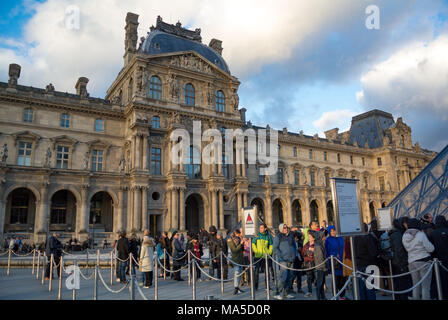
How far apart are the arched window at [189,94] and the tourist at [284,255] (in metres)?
29.6

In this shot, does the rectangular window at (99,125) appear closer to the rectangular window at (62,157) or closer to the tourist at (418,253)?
the rectangular window at (62,157)

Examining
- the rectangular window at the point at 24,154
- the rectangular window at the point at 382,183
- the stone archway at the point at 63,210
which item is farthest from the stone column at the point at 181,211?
the rectangular window at the point at 382,183

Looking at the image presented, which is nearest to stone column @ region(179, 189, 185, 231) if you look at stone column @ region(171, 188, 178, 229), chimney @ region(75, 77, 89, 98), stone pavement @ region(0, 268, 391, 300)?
stone column @ region(171, 188, 178, 229)

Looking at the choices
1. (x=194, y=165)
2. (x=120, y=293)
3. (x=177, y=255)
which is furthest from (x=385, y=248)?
(x=194, y=165)

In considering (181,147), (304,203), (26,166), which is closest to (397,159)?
(304,203)

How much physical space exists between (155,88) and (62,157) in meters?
11.6

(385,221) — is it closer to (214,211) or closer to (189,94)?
(214,211)

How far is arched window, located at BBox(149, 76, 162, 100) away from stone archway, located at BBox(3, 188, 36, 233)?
15.0 metres

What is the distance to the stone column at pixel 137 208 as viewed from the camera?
3167 cm

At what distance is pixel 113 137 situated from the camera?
117 ft

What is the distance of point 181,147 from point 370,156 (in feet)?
124

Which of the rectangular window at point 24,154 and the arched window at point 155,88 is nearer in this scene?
the rectangular window at point 24,154

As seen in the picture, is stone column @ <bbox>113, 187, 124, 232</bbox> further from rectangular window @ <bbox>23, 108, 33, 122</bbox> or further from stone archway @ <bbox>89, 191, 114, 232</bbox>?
rectangular window @ <bbox>23, 108, 33, 122</bbox>
